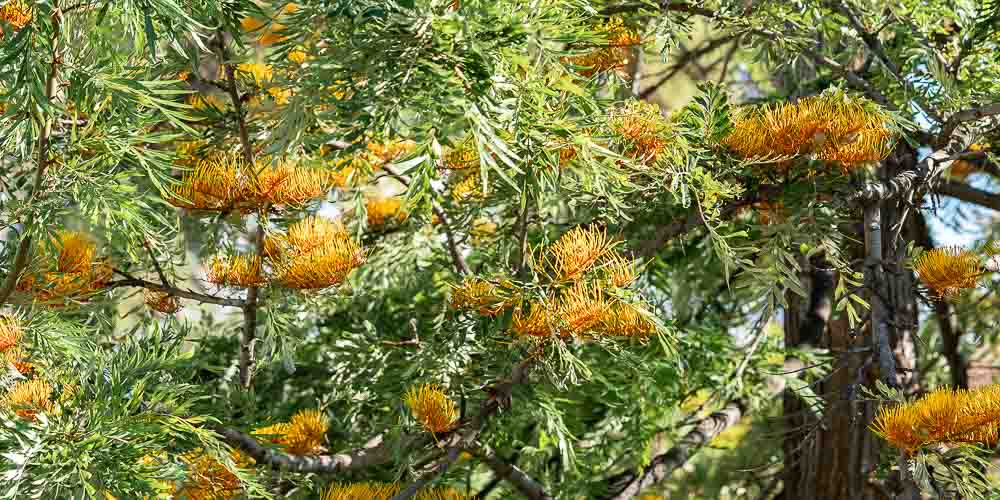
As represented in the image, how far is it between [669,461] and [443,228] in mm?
874

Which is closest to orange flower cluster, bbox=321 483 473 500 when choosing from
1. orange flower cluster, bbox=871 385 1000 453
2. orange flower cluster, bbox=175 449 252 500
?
orange flower cluster, bbox=175 449 252 500

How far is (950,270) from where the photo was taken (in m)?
1.25

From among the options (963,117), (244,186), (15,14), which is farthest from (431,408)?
(963,117)

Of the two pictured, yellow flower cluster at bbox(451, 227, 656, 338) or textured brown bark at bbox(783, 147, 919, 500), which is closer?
yellow flower cluster at bbox(451, 227, 656, 338)

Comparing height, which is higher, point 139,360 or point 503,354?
point 503,354

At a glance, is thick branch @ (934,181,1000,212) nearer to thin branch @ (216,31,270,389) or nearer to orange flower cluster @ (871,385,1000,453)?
orange flower cluster @ (871,385,1000,453)

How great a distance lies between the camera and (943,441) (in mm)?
1112

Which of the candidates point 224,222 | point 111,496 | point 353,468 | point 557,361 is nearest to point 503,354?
point 557,361

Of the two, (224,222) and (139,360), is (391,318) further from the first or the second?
(139,360)

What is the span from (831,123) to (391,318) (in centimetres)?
118

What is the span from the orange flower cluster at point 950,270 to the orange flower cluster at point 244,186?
2.84 feet

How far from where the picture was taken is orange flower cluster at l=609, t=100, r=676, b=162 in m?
1.29

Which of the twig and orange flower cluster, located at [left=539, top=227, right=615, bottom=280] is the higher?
orange flower cluster, located at [left=539, top=227, right=615, bottom=280]

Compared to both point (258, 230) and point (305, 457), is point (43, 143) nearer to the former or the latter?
point (258, 230)
